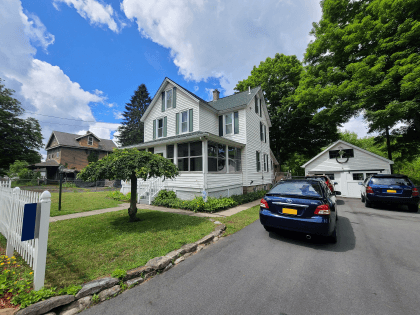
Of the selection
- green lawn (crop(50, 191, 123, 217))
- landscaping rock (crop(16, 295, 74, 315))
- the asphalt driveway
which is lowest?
the asphalt driveway

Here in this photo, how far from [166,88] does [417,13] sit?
18.8 metres

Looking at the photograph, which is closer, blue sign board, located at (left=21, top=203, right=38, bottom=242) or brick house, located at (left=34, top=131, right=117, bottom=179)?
blue sign board, located at (left=21, top=203, right=38, bottom=242)

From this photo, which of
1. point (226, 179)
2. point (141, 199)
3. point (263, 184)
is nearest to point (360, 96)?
point (263, 184)

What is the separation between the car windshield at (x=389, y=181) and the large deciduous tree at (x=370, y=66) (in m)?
5.45

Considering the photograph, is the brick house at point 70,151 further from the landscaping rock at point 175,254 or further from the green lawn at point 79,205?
the landscaping rock at point 175,254

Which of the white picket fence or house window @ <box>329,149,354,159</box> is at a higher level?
house window @ <box>329,149,354,159</box>

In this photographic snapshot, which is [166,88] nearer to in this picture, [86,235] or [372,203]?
[86,235]

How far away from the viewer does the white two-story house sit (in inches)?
425

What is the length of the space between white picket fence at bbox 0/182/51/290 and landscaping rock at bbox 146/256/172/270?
1606mm

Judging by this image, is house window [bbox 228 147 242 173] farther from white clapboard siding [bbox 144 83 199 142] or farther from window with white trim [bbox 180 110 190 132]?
window with white trim [bbox 180 110 190 132]

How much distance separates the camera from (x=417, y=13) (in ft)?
38.1

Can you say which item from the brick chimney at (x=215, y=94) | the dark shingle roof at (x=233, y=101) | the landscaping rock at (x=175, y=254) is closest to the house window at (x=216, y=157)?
the dark shingle roof at (x=233, y=101)

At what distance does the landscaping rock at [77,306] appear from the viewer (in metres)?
2.32

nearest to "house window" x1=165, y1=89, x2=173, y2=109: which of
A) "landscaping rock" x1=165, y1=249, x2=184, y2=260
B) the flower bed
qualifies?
the flower bed
